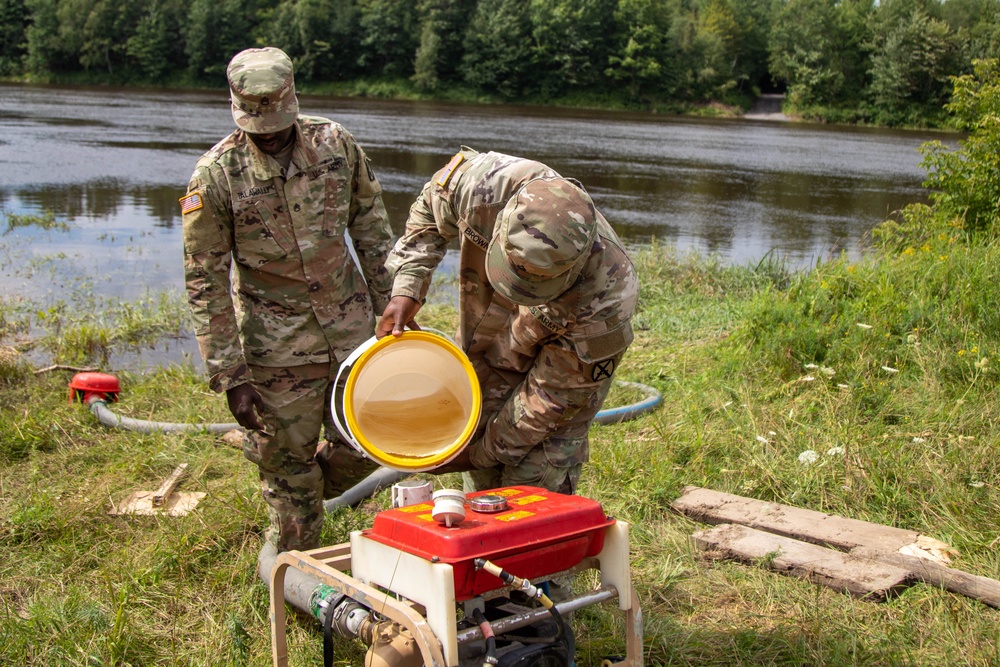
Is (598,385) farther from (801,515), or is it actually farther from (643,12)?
(643,12)

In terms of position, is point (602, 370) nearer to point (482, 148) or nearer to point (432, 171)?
point (432, 171)

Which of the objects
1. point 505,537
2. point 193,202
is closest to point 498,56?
point 193,202

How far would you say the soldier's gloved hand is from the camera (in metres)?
3.15

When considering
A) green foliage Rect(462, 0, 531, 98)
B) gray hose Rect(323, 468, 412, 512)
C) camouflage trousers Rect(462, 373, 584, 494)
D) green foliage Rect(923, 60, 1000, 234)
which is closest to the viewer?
camouflage trousers Rect(462, 373, 584, 494)

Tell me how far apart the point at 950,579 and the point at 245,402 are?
2598 mm

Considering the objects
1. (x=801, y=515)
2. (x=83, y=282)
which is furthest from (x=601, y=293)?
(x=83, y=282)

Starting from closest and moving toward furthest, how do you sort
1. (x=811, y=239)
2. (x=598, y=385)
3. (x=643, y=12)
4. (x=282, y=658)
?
(x=282, y=658) < (x=598, y=385) < (x=811, y=239) < (x=643, y=12)

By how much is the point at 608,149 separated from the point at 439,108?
49.1ft

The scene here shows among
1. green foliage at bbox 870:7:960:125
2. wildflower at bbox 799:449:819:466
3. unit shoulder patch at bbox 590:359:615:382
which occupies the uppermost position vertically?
green foliage at bbox 870:7:960:125

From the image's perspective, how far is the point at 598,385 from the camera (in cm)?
275

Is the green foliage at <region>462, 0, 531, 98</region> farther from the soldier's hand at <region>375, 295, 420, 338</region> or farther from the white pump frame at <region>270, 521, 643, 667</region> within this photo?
the white pump frame at <region>270, 521, 643, 667</region>

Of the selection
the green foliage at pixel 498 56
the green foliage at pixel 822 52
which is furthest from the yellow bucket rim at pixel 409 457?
the green foliage at pixel 822 52

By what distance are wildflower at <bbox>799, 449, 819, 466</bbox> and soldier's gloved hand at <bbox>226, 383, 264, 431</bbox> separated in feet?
8.27

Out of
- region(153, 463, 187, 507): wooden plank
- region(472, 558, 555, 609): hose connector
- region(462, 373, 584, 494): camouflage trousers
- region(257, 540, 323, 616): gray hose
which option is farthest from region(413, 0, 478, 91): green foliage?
region(472, 558, 555, 609): hose connector
